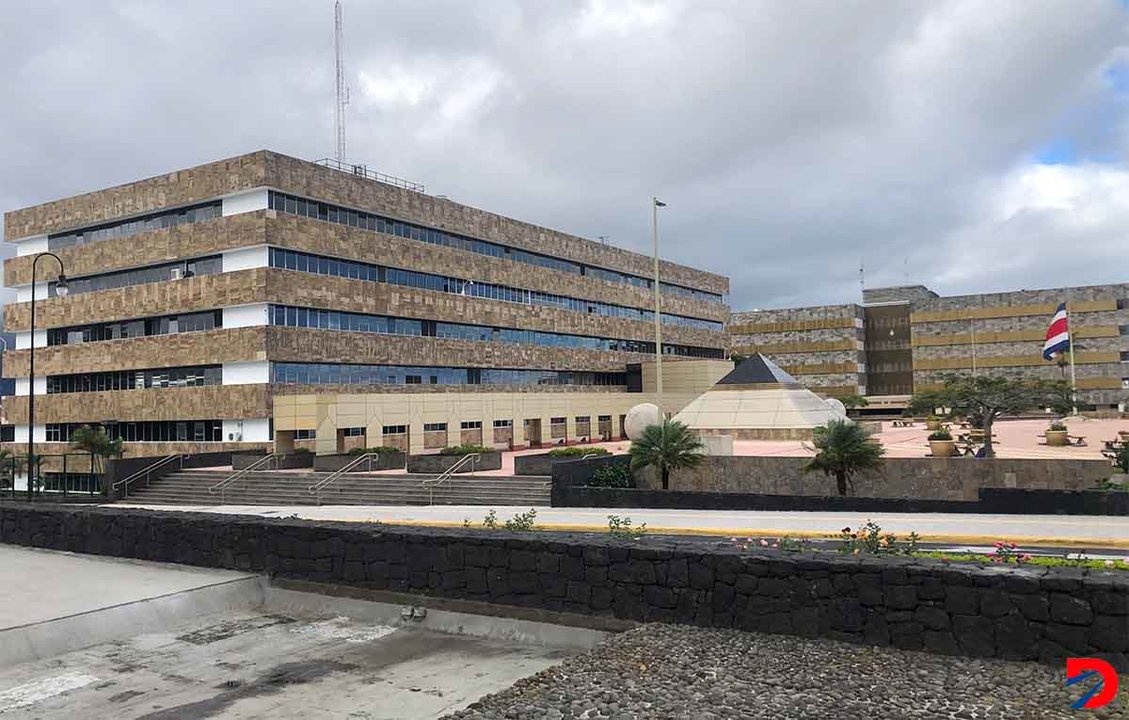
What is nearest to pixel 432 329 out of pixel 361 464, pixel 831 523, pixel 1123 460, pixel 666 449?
pixel 361 464

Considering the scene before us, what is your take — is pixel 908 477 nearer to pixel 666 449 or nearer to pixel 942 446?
pixel 666 449

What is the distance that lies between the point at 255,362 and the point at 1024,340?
10774 centimetres

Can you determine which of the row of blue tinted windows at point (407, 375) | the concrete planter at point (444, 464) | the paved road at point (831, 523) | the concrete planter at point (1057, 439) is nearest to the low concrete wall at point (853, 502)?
the paved road at point (831, 523)

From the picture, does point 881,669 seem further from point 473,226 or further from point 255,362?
point 473,226

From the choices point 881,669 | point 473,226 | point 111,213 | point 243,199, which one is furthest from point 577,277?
point 881,669

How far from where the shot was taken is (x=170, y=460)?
4497cm

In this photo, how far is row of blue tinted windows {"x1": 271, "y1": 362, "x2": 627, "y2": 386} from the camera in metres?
52.2

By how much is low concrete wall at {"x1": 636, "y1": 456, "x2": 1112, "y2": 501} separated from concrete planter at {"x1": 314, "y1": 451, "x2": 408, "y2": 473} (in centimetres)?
1521

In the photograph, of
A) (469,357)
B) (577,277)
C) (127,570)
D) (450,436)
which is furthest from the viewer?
(577,277)

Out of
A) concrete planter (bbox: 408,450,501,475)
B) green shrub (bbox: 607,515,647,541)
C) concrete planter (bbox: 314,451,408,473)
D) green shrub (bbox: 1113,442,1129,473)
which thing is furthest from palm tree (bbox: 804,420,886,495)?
concrete planter (bbox: 314,451,408,473)

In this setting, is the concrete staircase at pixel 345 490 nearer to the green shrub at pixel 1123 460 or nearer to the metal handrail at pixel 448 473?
the metal handrail at pixel 448 473

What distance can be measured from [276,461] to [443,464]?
11.8 m

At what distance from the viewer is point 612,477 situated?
32.4 m

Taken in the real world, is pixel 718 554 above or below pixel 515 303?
below
